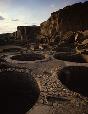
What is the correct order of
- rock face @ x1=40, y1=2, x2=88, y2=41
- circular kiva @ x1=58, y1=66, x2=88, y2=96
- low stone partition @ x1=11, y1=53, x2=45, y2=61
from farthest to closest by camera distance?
1. rock face @ x1=40, y1=2, x2=88, y2=41
2. low stone partition @ x1=11, y1=53, x2=45, y2=61
3. circular kiva @ x1=58, y1=66, x2=88, y2=96

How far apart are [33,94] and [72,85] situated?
330 cm

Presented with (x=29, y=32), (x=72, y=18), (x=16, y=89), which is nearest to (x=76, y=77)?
(x=16, y=89)

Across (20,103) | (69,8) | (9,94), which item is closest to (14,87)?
(9,94)

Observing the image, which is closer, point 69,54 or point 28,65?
point 28,65

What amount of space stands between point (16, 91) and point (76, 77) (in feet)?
15.2

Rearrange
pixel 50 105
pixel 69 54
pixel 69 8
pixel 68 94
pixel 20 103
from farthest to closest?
1. pixel 69 8
2. pixel 69 54
3. pixel 20 103
4. pixel 68 94
5. pixel 50 105

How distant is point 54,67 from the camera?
48.2ft

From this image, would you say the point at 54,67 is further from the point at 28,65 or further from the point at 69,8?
the point at 69,8

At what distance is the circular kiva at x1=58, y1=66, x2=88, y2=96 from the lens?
1412cm

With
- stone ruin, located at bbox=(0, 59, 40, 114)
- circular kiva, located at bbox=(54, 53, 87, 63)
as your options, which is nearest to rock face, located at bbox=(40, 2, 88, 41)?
circular kiva, located at bbox=(54, 53, 87, 63)

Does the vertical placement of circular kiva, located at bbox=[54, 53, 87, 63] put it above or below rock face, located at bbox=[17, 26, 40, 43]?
below

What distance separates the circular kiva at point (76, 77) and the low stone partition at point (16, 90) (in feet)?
8.15

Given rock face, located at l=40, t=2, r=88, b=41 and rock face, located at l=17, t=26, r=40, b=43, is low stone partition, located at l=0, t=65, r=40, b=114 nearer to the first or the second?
rock face, located at l=40, t=2, r=88, b=41

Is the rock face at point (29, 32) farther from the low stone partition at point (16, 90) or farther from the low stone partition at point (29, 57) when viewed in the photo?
the low stone partition at point (16, 90)
